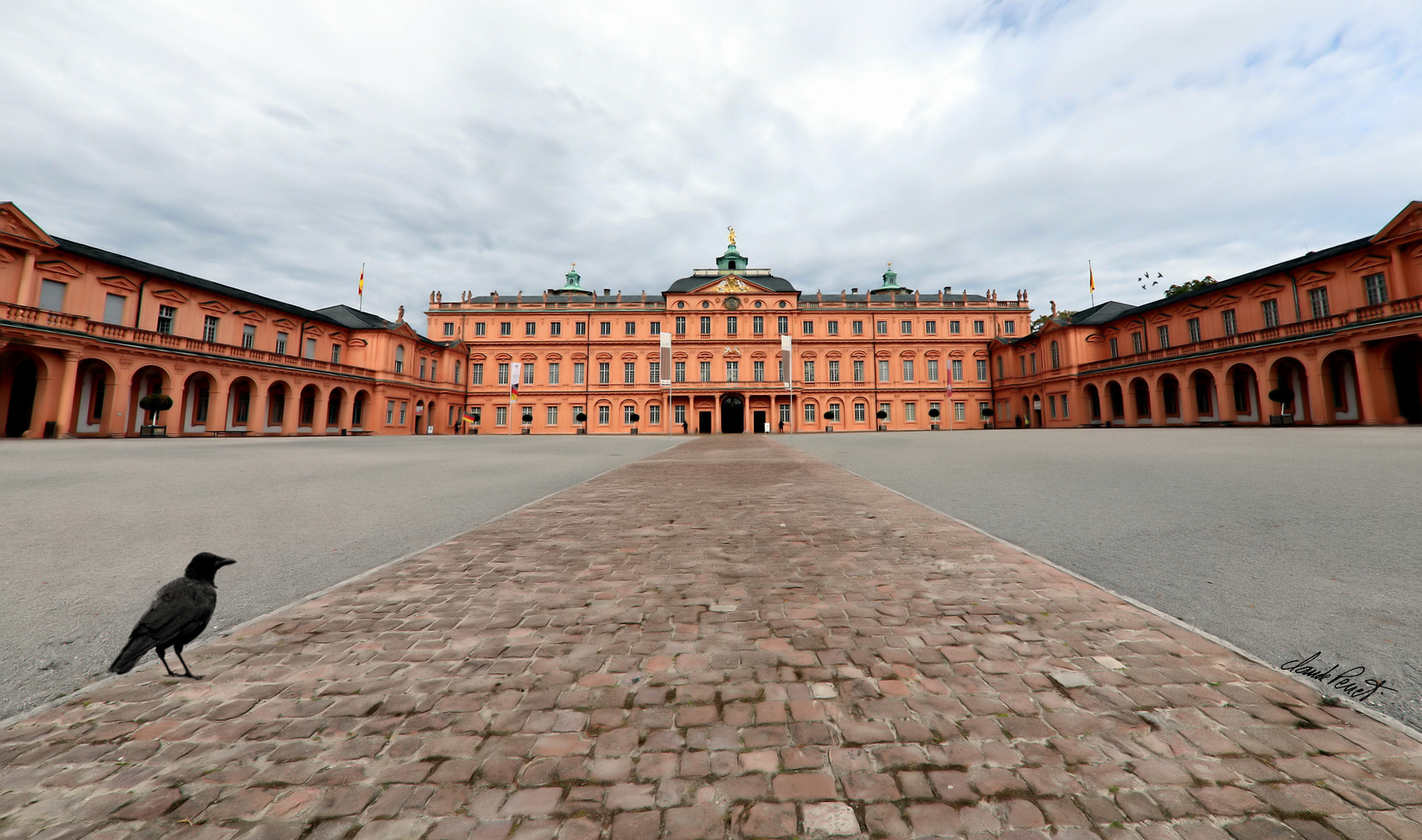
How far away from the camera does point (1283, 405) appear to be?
83.7ft

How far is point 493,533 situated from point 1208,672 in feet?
17.8

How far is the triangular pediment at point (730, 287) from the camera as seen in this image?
49.7 metres

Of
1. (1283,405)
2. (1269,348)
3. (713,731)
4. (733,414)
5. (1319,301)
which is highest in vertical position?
(1319,301)

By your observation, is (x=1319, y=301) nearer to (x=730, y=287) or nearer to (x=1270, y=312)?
(x=1270, y=312)

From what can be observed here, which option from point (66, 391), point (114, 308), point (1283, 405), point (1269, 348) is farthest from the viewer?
point (1269, 348)

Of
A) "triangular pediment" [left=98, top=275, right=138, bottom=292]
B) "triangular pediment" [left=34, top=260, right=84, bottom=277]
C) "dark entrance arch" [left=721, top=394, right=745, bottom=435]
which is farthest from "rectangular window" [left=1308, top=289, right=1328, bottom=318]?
"triangular pediment" [left=34, top=260, right=84, bottom=277]

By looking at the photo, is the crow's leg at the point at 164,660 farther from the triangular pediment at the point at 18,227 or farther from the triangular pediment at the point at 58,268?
the triangular pediment at the point at 58,268

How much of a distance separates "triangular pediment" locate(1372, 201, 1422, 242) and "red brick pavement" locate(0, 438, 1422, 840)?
114 feet

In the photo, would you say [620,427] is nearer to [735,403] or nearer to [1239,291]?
[735,403]

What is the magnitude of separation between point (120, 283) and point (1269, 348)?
56808 mm

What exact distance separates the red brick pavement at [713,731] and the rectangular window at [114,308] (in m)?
34.5

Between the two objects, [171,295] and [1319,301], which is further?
[171,295]
